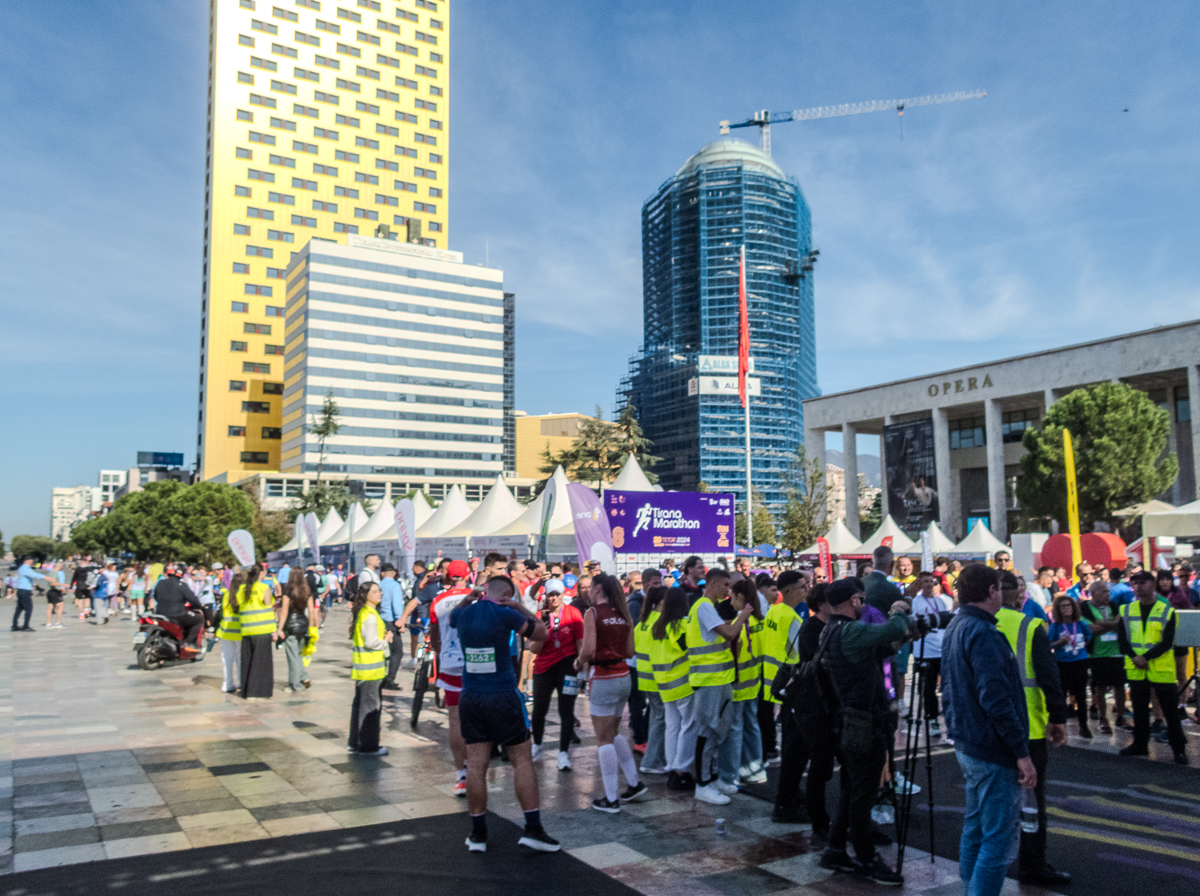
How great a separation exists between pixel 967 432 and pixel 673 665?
197 ft

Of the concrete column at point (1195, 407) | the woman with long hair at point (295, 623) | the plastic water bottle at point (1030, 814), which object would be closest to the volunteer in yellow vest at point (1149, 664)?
the plastic water bottle at point (1030, 814)

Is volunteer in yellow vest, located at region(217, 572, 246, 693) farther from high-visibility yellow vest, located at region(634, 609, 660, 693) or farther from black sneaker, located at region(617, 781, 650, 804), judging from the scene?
black sneaker, located at region(617, 781, 650, 804)

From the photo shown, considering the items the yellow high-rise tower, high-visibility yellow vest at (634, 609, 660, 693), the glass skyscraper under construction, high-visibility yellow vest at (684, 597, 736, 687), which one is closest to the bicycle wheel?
high-visibility yellow vest at (634, 609, 660, 693)

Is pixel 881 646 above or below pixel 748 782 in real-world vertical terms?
above

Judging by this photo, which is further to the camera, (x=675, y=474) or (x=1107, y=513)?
(x=675, y=474)

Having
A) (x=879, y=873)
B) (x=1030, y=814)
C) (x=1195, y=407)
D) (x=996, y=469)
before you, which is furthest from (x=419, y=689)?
(x=996, y=469)

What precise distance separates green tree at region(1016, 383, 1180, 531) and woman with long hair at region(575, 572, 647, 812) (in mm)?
38107

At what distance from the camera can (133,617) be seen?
104ft

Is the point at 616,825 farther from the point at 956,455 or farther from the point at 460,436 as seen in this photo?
the point at 460,436

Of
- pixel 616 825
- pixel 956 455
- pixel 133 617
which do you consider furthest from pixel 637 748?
pixel 956 455

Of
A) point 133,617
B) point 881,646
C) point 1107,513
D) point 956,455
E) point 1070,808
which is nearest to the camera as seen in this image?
point 881,646

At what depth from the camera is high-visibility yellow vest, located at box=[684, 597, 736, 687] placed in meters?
6.96

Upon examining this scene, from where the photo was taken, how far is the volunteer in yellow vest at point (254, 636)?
1232 cm

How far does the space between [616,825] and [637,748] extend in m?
2.92
